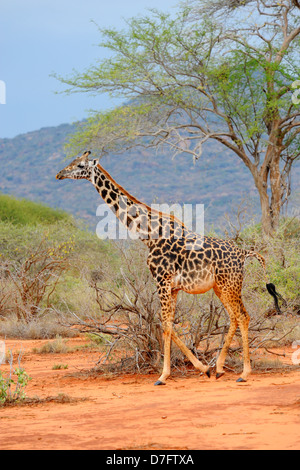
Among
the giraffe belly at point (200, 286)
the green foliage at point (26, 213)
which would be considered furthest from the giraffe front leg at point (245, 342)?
the green foliage at point (26, 213)

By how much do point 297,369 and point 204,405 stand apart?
2550mm

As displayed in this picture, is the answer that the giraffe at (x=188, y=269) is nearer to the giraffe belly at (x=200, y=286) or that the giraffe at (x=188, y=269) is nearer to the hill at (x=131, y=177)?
the giraffe belly at (x=200, y=286)

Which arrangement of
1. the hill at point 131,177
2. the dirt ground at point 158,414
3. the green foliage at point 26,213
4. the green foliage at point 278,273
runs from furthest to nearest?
the hill at point 131,177, the green foliage at point 26,213, the green foliage at point 278,273, the dirt ground at point 158,414

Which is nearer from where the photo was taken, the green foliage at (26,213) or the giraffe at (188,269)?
the giraffe at (188,269)

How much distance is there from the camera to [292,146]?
23484 mm

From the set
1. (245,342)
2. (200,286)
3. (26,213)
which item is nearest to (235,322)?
(245,342)

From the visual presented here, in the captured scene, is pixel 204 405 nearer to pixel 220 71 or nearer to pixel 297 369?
pixel 297 369

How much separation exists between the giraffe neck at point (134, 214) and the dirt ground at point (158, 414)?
172 centimetres

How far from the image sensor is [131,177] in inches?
1987

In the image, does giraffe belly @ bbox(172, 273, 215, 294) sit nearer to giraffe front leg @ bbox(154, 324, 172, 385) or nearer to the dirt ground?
giraffe front leg @ bbox(154, 324, 172, 385)

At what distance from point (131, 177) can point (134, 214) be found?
1668 inches

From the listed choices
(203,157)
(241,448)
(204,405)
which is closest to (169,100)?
(204,405)

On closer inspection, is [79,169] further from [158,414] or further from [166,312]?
[158,414]

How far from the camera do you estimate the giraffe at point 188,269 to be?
7883 mm
